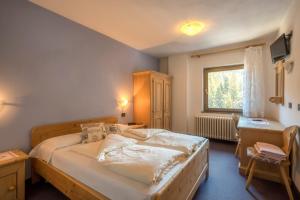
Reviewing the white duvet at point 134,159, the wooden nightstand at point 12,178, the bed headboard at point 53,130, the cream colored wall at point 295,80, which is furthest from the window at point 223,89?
the wooden nightstand at point 12,178

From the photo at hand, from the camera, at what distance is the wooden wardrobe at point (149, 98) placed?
13.2ft

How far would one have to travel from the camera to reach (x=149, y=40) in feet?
12.1

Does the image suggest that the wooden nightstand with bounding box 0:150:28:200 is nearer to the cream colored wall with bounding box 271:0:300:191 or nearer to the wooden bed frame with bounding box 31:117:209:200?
the wooden bed frame with bounding box 31:117:209:200

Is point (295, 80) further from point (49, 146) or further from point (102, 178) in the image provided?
point (49, 146)

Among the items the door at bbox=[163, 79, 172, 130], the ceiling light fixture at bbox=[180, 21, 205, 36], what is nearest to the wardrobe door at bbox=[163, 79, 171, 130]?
the door at bbox=[163, 79, 172, 130]

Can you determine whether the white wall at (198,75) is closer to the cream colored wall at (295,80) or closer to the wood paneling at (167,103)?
the wood paneling at (167,103)

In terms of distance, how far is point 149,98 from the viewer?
3.99 metres

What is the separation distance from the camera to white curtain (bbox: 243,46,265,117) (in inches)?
146

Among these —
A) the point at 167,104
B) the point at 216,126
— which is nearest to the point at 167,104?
the point at 167,104

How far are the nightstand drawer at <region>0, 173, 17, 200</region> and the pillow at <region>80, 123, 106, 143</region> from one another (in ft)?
2.81

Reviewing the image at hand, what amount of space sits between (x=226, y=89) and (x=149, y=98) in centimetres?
220

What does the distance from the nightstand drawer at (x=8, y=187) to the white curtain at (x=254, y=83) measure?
4.42 m

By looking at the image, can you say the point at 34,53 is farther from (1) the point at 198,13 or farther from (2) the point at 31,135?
(1) the point at 198,13

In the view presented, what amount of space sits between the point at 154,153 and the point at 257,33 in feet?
11.1
